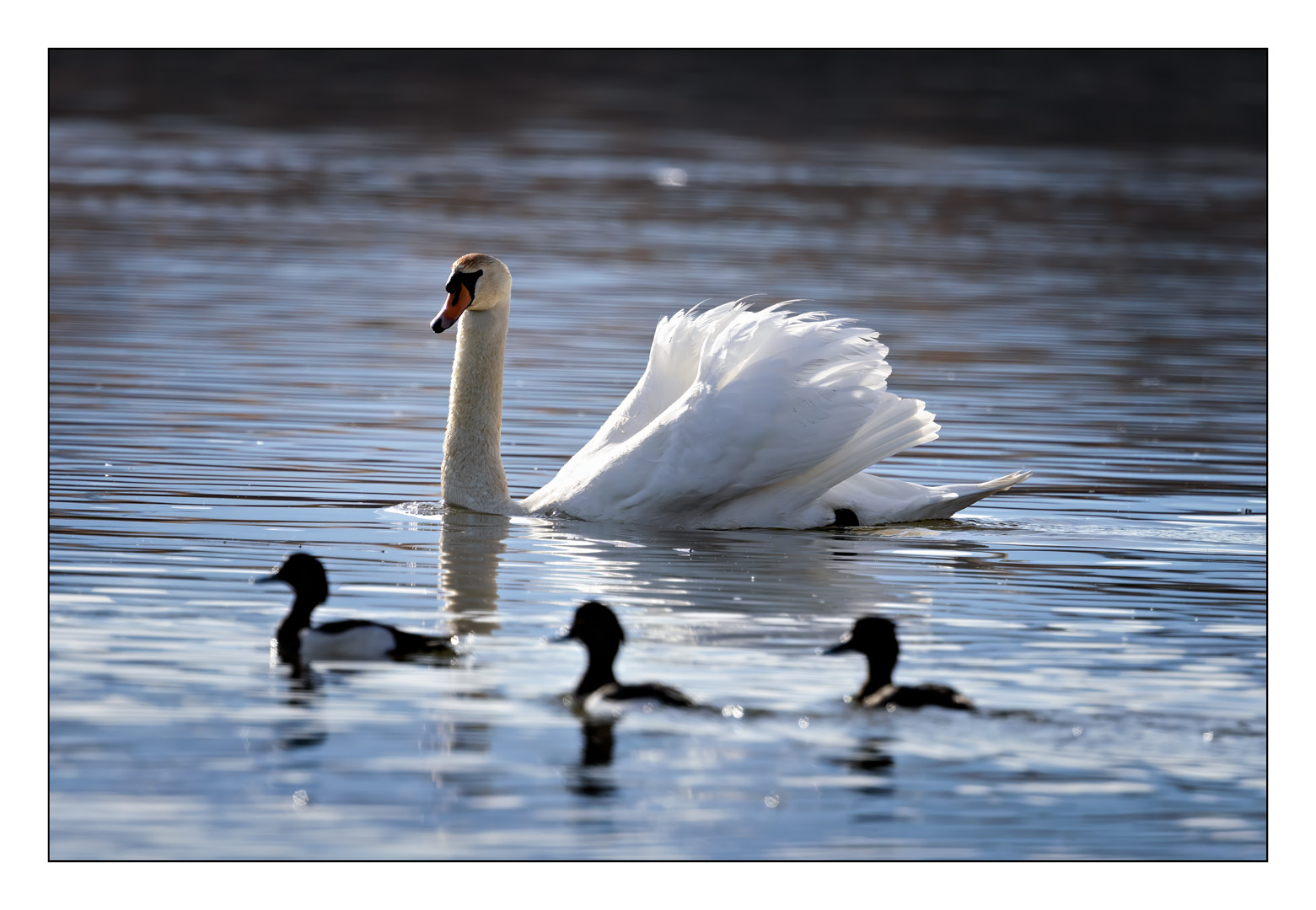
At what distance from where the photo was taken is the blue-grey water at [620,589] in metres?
6.81

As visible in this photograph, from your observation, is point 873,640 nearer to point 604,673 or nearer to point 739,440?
point 604,673

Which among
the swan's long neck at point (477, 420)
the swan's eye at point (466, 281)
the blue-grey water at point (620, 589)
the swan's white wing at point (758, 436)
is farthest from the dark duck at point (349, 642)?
the swan's eye at point (466, 281)

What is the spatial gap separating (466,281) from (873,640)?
4.92 m

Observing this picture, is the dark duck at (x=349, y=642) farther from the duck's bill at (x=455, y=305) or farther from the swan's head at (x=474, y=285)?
the swan's head at (x=474, y=285)

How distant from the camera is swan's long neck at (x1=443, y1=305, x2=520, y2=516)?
1225 centimetres

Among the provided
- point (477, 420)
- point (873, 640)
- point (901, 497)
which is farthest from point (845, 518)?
point (873, 640)

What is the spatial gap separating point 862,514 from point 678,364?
4.67 feet

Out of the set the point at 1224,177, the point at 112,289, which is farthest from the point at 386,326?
the point at 1224,177

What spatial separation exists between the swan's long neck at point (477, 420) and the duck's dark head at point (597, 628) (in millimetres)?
4022

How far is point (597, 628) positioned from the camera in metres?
8.15

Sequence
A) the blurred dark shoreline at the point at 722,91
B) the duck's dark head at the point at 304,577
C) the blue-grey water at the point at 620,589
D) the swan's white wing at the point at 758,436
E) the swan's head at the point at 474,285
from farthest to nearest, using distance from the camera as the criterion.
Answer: the blurred dark shoreline at the point at 722,91
the swan's head at the point at 474,285
the swan's white wing at the point at 758,436
the duck's dark head at the point at 304,577
the blue-grey water at the point at 620,589

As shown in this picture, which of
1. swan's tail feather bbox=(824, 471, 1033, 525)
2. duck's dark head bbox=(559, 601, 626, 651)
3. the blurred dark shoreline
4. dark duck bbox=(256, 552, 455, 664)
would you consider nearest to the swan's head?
swan's tail feather bbox=(824, 471, 1033, 525)

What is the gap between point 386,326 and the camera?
20859 mm

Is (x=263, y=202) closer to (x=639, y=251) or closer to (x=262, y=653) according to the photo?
(x=639, y=251)
